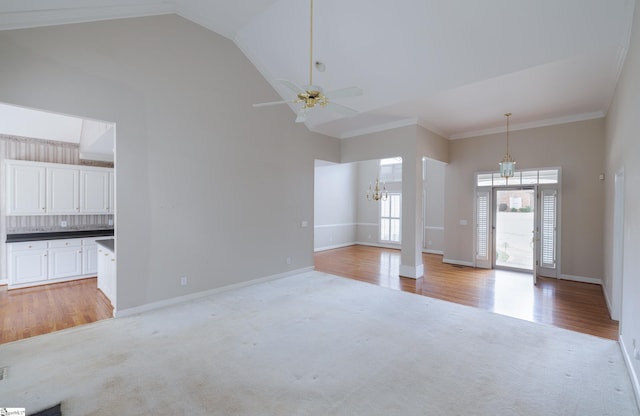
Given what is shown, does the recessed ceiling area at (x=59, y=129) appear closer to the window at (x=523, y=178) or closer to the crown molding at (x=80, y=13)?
the crown molding at (x=80, y=13)

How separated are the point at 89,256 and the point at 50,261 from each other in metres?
0.57

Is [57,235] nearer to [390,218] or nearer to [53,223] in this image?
[53,223]

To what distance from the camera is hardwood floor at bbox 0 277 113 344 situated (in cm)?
352

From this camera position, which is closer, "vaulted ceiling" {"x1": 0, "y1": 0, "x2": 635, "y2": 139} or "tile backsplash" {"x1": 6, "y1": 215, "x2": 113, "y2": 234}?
"vaulted ceiling" {"x1": 0, "y1": 0, "x2": 635, "y2": 139}

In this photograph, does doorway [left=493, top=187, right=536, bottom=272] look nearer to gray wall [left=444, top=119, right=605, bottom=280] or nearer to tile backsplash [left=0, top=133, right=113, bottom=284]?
gray wall [left=444, top=119, right=605, bottom=280]

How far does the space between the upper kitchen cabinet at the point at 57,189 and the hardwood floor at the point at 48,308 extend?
148 cm

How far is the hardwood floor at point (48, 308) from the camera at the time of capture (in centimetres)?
352

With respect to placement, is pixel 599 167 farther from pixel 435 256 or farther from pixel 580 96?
pixel 435 256

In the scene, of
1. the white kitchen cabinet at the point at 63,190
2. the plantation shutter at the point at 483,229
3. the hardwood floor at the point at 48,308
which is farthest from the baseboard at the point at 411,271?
the white kitchen cabinet at the point at 63,190

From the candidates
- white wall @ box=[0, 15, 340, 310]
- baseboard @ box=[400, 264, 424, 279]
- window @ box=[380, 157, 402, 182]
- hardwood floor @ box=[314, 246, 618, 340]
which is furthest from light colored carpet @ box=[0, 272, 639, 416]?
window @ box=[380, 157, 402, 182]

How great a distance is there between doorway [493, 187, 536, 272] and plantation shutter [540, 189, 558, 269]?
186mm

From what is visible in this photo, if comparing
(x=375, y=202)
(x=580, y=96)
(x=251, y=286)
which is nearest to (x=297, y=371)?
(x=251, y=286)

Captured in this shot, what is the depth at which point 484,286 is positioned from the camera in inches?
A: 213

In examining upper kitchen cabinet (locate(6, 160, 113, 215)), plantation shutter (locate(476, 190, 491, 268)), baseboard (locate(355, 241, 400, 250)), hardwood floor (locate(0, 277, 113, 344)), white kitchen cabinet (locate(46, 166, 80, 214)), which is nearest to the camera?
hardwood floor (locate(0, 277, 113, 344))
